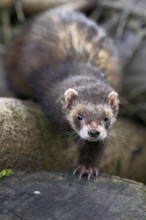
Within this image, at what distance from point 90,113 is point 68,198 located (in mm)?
966

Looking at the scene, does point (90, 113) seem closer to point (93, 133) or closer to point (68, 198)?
point (93, 133)

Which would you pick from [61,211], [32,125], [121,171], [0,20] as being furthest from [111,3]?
[61,211]

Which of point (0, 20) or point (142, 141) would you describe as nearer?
point (142, 141)

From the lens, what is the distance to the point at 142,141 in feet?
19.6

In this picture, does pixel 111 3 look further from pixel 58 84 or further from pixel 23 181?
pixel 23 181

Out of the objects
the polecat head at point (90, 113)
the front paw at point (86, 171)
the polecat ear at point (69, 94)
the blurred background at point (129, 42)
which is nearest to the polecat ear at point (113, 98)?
the polecat head at point (90, 113)

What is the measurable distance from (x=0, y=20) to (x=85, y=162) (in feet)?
16.5

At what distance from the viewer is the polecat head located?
3.24 meters

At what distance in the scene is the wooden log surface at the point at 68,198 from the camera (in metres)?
2.50

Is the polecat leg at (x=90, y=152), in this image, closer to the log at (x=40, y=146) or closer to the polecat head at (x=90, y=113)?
the log at (x=40, y=146)

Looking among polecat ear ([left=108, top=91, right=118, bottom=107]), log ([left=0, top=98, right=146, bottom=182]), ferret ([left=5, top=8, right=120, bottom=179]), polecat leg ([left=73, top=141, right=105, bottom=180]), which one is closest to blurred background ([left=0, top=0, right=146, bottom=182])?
log ([left=0, top=98, right=146, bottom=182])

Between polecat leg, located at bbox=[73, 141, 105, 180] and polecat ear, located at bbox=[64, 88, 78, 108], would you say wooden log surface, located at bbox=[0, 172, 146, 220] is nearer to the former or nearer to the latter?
polecat leg, located at bbox=[73, 141, 105, 180]


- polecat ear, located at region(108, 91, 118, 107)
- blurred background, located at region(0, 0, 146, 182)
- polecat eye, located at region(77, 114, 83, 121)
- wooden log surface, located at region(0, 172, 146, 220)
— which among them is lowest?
wooden log surface, located at region(0, 172, 146, 220)

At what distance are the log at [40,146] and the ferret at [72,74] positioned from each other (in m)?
0.24
